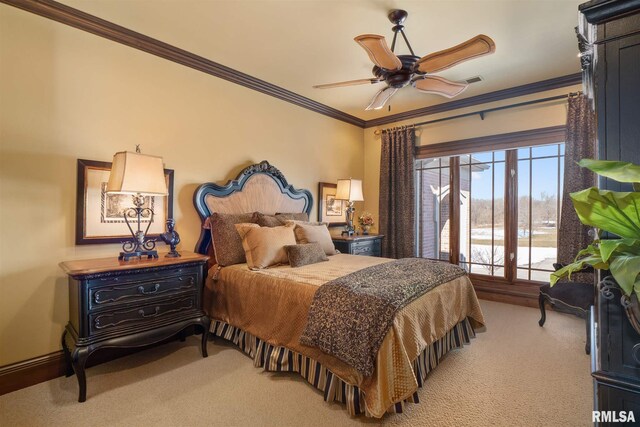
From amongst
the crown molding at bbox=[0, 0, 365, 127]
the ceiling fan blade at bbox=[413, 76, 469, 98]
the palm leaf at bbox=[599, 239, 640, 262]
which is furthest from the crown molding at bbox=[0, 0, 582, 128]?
the palm leaf at bbox=[599, 239, 640, 262]

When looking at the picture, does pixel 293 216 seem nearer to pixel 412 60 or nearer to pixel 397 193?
pixel 397 193

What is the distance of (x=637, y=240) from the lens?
0.80m

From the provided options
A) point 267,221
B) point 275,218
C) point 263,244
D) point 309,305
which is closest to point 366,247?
point 275,218

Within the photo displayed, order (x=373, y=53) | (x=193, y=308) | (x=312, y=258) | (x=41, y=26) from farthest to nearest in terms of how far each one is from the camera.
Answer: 1. (x=312, y=258)
2. (x=193, y=308)
3. (x=41, y=26)
4. (x=373, y=53)

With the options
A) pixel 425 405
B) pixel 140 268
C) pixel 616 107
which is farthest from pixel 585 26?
pixel 140 268

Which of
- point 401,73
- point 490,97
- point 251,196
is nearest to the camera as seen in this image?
point 401,73

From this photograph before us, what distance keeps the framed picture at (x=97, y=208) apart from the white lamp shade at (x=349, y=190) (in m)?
2.73

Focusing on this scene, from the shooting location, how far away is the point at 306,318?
87.1 inches

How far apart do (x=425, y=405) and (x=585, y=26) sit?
2.16 meters

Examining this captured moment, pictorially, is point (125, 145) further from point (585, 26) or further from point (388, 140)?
point (388, 140)

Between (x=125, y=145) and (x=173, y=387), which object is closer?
(x=173, y=387)

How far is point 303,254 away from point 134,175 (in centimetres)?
158

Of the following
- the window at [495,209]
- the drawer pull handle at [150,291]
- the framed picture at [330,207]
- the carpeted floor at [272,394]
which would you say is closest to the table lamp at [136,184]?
the drawer pull handle at [150,291]

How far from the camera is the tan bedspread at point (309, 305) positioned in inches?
70.7
